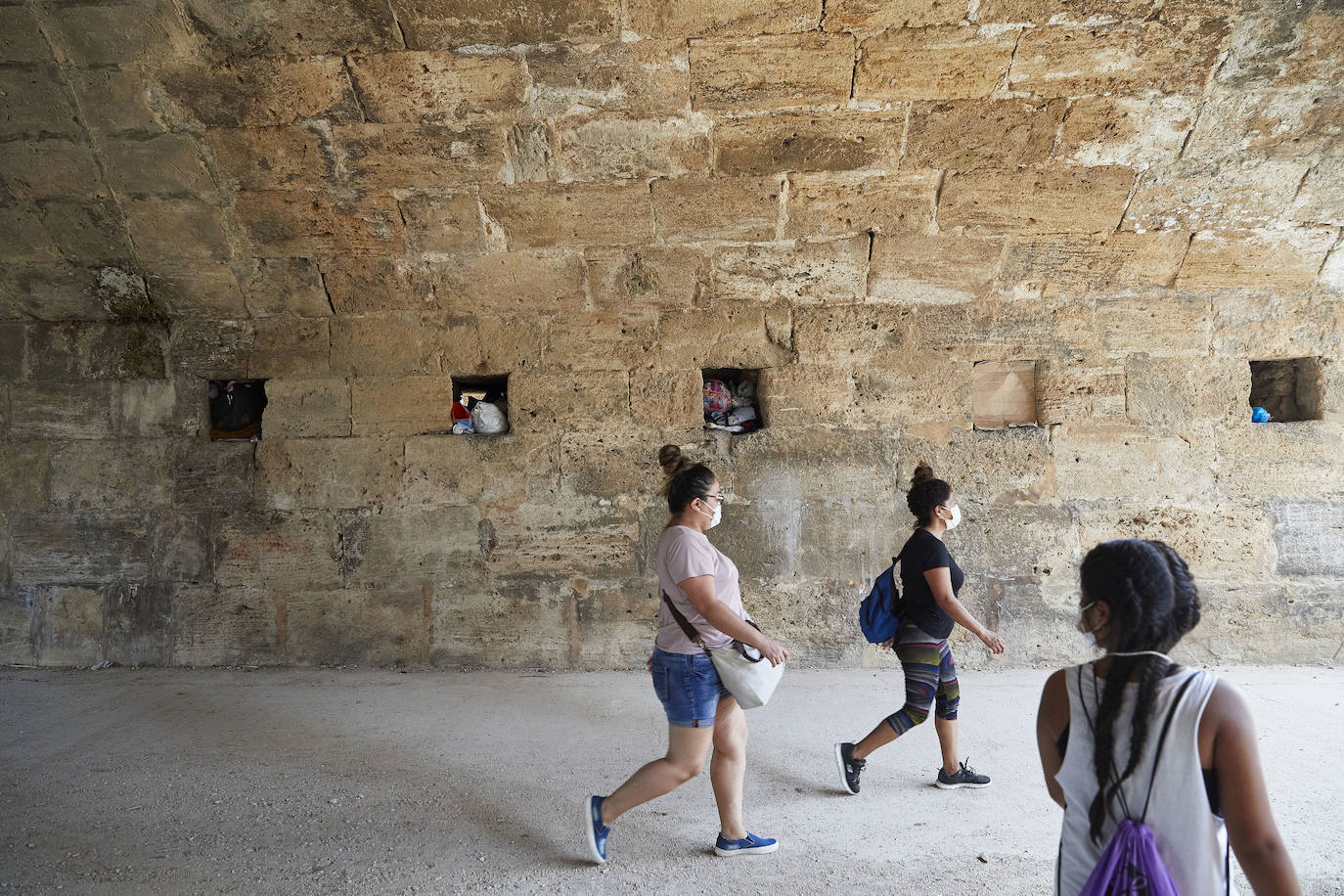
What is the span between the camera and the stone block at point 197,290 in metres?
4.62

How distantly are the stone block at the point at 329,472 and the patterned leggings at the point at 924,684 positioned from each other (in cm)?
321

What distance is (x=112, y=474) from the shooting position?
485cm

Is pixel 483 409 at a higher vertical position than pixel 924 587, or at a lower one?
higher

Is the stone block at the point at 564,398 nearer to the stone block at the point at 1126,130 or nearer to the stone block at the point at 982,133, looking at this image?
the stone block at the point at 982,133

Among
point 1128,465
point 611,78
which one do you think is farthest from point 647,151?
point 1128,465

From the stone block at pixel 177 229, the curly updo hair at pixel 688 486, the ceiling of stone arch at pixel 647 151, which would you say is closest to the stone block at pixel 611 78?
the ceiling of stone arch at pixel 647 151

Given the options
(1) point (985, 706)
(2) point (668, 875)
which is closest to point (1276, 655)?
(1) point (985, 706)

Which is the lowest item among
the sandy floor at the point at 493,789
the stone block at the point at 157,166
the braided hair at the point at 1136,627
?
the sandy floor at the point at 493,789

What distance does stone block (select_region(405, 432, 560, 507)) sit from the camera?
15.7ft

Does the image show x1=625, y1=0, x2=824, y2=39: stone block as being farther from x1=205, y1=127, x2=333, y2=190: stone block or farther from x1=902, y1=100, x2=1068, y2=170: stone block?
x1=205, y1=127, x2=333, y2=190: stone block

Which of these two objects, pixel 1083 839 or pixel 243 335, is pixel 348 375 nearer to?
pixel 243 335

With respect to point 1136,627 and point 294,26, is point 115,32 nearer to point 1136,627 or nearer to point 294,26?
point 294,26

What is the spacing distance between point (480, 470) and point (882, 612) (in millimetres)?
2687

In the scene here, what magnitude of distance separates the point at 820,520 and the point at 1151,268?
2411mm
